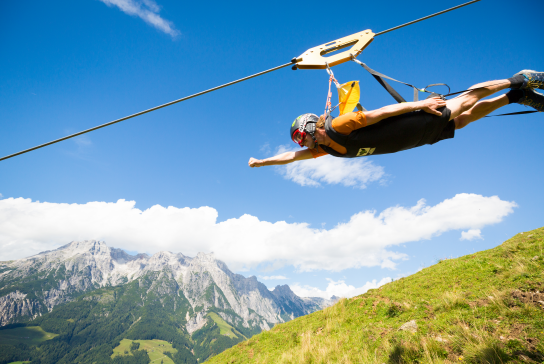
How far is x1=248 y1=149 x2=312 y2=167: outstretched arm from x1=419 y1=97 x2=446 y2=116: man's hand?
86.1 inches

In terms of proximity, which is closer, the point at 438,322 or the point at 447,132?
the point at 447,132

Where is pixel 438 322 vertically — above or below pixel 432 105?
below

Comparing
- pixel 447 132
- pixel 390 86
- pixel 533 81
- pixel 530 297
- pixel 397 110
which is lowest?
pixel 530 297

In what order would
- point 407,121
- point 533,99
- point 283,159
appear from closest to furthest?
1. point 407,121
2. point 533,99
3. point 283,159

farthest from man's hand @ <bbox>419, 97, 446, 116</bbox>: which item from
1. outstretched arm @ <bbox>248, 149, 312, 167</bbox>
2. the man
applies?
outstretched arm @ <bbox>248, 149, 312, 167</bbox>

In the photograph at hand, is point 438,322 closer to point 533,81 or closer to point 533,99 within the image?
point 533,99

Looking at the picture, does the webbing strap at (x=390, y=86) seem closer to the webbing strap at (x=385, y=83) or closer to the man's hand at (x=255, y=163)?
the webbing strap at (x=385, y=83)

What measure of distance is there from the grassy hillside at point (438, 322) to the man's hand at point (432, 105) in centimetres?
469

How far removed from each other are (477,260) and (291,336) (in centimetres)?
879

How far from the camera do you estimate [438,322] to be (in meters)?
7.28

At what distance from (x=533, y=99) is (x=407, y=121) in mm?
2540

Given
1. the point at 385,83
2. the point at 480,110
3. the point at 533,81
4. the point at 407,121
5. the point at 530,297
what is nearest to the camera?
the point at 407,121

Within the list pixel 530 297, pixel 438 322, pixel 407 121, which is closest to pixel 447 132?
pixel 407 121

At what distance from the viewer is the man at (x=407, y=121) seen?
4129 mm
